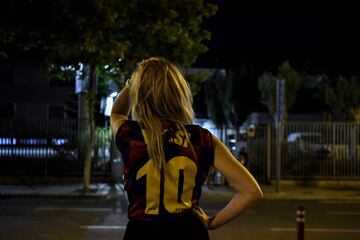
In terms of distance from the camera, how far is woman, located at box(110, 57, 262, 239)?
2.55 m

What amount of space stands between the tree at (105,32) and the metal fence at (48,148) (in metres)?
3.21

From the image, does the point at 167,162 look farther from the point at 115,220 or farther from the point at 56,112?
the point at 56,112

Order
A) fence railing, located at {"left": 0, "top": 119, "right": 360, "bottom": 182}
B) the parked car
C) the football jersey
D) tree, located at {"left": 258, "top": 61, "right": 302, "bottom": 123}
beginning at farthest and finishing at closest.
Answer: tree, located at {"left": 258, "top": 61, "right": 302, "bottom": 123}, the parked car, fence railing, located at {"left": 0, "top": 119, "right": 360, "bottom": 182}, the football jersey

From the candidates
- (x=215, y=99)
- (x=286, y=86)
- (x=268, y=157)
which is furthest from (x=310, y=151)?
(x=215, y=99)

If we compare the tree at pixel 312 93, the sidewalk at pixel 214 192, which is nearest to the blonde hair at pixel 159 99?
the sidewalk at pixel 214 192

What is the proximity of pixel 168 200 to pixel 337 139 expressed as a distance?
64.8 feet

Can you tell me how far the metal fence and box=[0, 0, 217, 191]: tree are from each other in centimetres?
321

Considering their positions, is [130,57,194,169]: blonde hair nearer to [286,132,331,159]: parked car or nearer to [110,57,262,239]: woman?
[110,57,262,239]: woman

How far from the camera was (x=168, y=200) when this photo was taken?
255cm

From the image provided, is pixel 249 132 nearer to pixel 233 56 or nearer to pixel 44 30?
pixel 44 30

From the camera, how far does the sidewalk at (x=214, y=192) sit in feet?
58.7

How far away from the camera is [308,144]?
2133 centimetres

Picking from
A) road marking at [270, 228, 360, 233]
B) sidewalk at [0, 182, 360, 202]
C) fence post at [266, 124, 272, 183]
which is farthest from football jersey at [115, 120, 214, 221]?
fence post at [266, 124, 272, 183]

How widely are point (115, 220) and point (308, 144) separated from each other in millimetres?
10971
